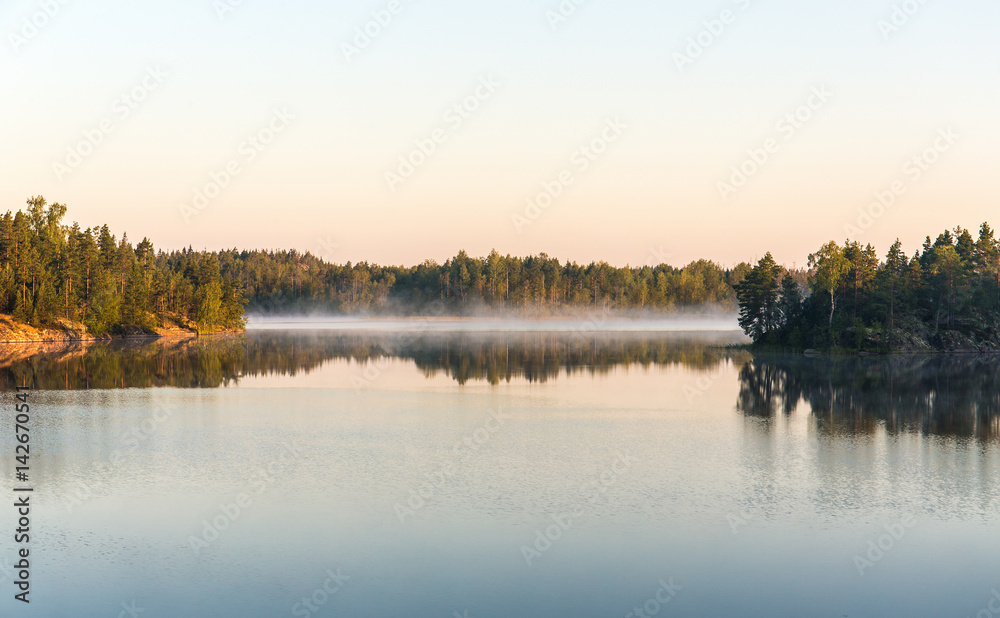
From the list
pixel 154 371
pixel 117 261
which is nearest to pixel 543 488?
pixel 154 371

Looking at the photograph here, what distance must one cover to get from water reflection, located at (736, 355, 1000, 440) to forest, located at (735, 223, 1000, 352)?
11.9 m

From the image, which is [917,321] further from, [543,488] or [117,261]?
[117,261]

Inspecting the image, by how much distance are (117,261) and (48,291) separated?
921 inches

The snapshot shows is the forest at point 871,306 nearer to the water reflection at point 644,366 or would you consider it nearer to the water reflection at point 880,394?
the water reflection at point 644,366

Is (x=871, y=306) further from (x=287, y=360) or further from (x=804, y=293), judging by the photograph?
(x=287, y=360)

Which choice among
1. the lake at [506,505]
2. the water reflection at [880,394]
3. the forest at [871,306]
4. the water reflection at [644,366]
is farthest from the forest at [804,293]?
the lake at [506,505]

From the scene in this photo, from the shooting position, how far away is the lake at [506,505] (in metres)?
14.5

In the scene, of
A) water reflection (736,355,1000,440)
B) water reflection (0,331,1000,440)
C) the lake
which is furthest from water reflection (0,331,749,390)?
the lake

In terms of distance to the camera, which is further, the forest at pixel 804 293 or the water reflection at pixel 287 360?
the forest at pixel 804 293

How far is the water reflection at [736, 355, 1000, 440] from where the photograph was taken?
34.2 m

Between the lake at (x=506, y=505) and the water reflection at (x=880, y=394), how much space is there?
35 cm

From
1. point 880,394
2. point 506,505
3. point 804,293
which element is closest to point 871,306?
point 804,293

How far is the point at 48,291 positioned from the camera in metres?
106

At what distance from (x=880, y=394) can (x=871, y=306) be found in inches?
1777
